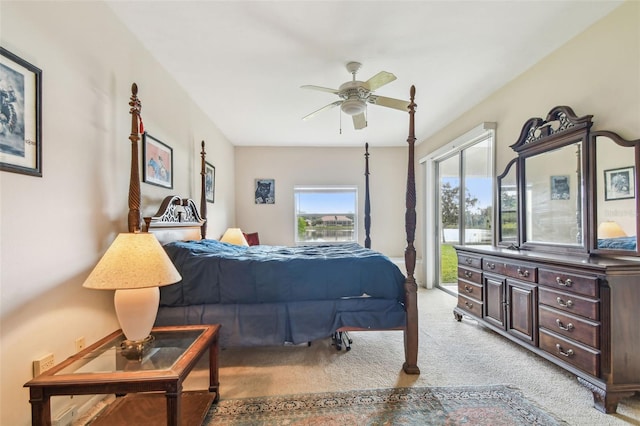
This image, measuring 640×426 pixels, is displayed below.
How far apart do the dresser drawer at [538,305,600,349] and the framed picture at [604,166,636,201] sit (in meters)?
0.92

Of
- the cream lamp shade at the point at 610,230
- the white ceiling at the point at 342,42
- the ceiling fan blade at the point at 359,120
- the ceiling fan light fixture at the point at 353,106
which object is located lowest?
the cream lamp shade at the point at 610,230

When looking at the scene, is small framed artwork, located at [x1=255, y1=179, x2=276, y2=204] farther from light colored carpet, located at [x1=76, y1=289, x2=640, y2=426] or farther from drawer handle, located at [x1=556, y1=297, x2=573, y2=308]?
drawer handle, located at [x1=556, y1=297, x2=573, y2=308]

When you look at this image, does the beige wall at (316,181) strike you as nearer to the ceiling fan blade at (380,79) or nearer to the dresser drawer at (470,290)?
the dresser drawer at (470,290)

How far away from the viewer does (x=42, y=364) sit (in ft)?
4.60

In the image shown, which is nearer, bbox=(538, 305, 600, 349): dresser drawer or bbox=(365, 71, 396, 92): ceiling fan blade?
bbox=(538, 305, 600, 349): dresser drawer

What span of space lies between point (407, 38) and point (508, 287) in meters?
2.31

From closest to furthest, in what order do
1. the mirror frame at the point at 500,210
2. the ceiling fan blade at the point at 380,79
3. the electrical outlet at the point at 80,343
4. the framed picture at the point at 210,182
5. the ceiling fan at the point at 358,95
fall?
the electrical outlet at the point at 80,343 → the ceiling fan blade at the point at 380,79 → the ceiling fan at the point at 358,95 → the mirror frame at the point at 500,210 → the framed picture at the point at 210,182

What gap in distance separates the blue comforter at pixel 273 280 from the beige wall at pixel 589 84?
1973mm

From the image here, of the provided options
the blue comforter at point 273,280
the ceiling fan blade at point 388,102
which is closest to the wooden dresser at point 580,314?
the blue comforter at point 273,280

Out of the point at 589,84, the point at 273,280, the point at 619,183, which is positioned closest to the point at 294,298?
the point at 273,280

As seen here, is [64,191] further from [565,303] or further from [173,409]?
[565,303]

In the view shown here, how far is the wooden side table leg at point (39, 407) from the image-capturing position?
120 centimetres

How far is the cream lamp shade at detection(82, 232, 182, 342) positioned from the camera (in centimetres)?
144

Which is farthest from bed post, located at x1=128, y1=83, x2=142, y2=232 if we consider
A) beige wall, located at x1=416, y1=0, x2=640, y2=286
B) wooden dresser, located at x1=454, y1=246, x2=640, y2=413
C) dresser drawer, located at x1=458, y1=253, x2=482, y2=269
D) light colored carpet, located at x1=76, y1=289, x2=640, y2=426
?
dresser drawer, located at x1=458, y1=253, x2=482, y2=269
